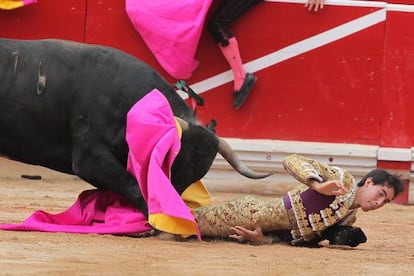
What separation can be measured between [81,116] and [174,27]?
2.67m

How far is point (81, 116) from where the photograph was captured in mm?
5910

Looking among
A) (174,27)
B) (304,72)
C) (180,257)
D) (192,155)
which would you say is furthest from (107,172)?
(304,72)

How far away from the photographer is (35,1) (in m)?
8.62

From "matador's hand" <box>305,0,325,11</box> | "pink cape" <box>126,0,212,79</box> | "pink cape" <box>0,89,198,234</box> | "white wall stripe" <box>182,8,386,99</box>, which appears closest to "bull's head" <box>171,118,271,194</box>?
"pink cape" <box>0,89,198,234</box>

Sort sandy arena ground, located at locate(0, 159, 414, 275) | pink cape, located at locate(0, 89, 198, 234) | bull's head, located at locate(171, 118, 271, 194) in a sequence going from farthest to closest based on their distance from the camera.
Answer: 1. bull's head, located at locate(171, 118, 271, 194)
2. pink cape, located at locate(0, 89, 198, 234)
3. sandy arena ground, located at locate(0, 159, 414, 275)

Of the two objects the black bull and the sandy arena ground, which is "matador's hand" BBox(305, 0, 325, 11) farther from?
the black bull

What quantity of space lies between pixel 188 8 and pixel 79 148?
2.82m

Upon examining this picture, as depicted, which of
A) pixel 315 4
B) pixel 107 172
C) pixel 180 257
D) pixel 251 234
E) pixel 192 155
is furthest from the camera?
pixel 315 4

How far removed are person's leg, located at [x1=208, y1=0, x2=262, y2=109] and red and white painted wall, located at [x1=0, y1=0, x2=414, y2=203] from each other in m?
0.10

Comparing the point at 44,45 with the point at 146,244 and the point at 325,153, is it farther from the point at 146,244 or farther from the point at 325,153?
the point at 325,153

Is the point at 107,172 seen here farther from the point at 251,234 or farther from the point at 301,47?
the point at 301,47

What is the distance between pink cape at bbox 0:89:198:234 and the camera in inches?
216

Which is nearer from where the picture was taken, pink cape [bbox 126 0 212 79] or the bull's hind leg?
the bull's hind leg

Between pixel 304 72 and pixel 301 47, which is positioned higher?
pixel 301 47
